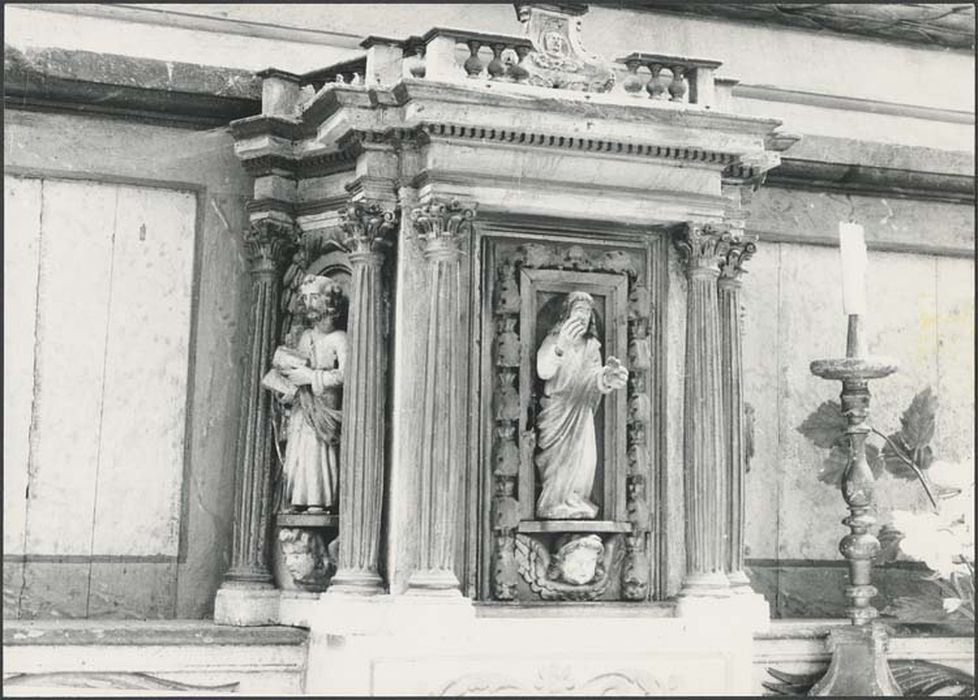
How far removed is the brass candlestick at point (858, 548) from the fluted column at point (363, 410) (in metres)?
1.89

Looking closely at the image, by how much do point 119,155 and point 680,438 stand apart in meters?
2.63

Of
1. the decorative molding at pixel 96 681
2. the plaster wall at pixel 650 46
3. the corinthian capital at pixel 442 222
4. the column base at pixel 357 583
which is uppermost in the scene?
the plaster wall at pixel 650 46

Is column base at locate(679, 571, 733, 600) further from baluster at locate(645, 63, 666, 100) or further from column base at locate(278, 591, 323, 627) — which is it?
baluster at locate(645, 63, 666, 100)

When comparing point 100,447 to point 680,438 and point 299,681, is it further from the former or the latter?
point 680,438

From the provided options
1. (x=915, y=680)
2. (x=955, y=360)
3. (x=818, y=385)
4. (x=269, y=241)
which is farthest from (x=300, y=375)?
(x=955, y=360)

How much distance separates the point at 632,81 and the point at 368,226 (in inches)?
48.2

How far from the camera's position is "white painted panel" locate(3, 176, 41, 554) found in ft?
20.1

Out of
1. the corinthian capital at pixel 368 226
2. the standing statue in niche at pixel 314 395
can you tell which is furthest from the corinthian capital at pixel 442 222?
the standing statue in niche at pixel 314 395

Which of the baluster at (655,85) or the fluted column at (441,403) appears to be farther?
the baluster at (655,85)

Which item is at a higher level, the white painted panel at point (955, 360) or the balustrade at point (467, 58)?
the balustrade at point (467, 58)

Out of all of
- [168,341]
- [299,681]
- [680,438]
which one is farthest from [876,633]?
[168,341]

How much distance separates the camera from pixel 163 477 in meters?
6.33

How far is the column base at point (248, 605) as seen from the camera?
19.7 feet

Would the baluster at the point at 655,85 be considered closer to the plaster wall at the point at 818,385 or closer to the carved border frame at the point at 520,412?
the carved border frame at the point at 520,412
